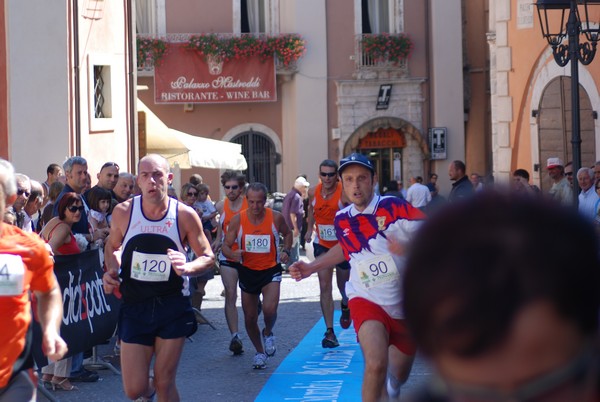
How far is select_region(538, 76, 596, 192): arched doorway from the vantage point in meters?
18.7

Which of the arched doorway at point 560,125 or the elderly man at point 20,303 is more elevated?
the arched doorway at point 560,125

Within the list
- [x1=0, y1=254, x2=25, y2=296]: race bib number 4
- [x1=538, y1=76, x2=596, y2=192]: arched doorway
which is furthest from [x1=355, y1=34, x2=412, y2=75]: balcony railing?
[x1=0, y1=254, x2=25, y2=296]: race bib number 4

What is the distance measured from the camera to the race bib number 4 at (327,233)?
12.3 meters

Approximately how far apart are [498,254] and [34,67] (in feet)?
55.4

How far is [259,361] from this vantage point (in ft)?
34.5

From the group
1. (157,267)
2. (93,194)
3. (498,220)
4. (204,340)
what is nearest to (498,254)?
(498,220)

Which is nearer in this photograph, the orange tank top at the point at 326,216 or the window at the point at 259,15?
the orange tank top at the point at 326,216

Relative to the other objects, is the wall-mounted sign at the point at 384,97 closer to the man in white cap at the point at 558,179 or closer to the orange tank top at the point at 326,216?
the man in white cap at the point at 558,179

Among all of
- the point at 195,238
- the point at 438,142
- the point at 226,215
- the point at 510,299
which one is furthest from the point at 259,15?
the point at 510,299

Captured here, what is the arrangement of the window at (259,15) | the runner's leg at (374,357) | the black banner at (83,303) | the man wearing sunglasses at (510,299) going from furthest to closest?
1. the window at (259,15)
2. the black banner at (83,303)
3. the runner's leg at (374,357)
4. the man wearing sunglasses at (510,299)

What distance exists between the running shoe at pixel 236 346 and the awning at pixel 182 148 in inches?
413

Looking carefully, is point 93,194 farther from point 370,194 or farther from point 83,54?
point 83,54

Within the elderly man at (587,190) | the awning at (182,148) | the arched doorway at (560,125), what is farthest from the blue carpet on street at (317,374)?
the awning at (182,148)

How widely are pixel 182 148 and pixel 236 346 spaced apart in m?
10.7
